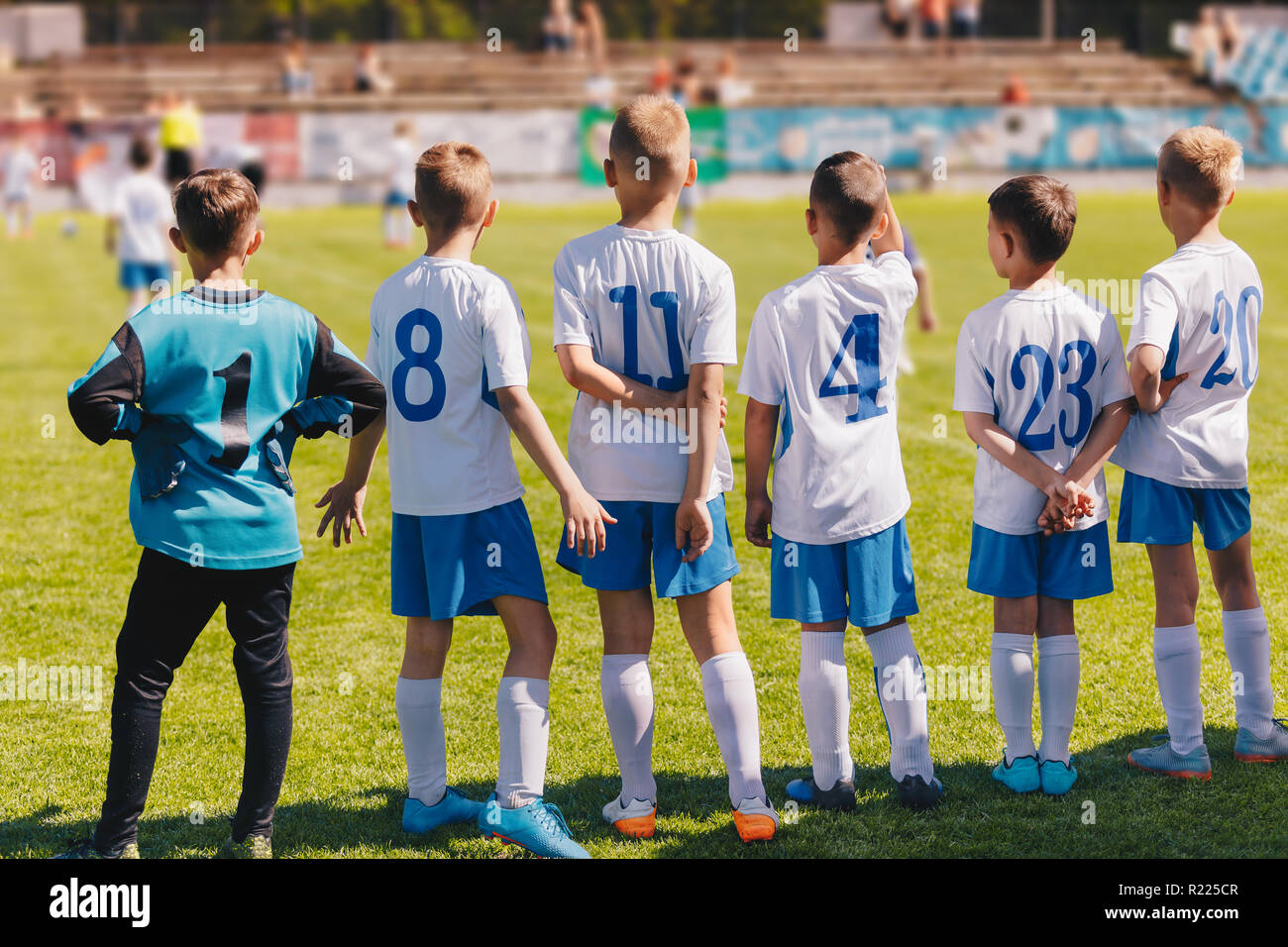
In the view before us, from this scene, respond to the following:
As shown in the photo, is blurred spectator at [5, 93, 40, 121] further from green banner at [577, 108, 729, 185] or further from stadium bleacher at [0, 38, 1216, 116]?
green banner at [577, 108, 729, 185]

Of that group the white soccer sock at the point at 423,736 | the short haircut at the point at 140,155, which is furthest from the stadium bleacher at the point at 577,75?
the white soccer sock at the point at 423,736

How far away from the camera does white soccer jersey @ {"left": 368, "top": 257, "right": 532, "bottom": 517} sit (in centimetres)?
356

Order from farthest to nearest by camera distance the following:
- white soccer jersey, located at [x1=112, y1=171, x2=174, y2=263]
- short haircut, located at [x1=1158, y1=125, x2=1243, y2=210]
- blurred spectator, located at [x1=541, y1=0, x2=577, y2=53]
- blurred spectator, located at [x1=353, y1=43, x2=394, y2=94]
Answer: blurred spectator, located at [x1=541, y1=0, x2=577, y2=53]
blurred spectator, located at [x1=353, y1=43, x2=394, y2=94]
white soccer jersey, located at [x1=112, y1=171, x2=174, y2=263]
short haircut, located at [x1=1158, y1=125, x2=1243, y2=210]

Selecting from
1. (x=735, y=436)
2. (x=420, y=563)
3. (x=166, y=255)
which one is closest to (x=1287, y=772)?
(x=420, y=563)

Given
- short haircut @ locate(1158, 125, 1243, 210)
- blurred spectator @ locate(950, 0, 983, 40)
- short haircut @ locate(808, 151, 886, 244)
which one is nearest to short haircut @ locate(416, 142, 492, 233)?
short haircut @ locate(808, 151, 886, 244)

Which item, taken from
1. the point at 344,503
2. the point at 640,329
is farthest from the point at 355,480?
the point at 640,329

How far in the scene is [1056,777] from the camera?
3951mm

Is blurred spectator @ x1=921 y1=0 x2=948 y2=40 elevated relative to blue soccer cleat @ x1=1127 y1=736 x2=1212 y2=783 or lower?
elevated

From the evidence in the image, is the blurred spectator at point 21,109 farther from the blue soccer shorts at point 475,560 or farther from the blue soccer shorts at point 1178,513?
the blue soccer shorts at point 1178,513

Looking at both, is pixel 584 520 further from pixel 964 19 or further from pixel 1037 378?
pixel 964 19

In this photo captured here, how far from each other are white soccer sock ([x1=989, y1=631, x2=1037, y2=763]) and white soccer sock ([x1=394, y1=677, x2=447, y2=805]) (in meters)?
1.65

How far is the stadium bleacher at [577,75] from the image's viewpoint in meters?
32.7

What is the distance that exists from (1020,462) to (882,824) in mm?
1118

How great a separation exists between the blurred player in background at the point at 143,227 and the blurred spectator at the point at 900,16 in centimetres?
3075
